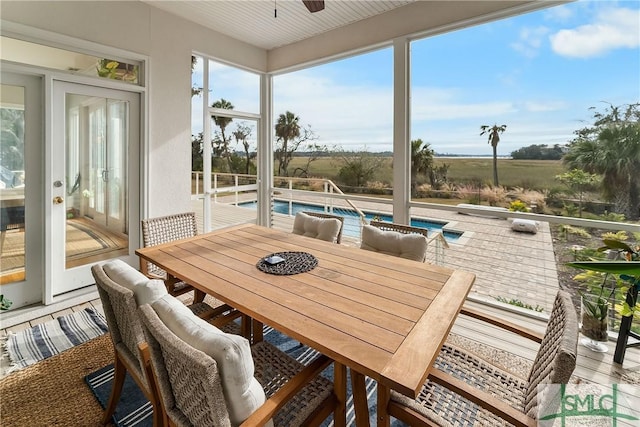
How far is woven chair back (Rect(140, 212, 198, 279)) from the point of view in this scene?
262cm

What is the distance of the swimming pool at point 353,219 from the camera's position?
3482 millimetres

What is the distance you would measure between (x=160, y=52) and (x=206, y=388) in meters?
3.84

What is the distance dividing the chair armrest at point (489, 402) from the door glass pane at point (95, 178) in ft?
Result: 11.7

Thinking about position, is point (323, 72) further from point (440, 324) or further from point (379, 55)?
point (440, 324)

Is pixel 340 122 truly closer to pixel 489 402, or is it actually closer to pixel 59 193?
pixel 59 193

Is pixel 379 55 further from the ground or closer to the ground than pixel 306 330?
further from the ground

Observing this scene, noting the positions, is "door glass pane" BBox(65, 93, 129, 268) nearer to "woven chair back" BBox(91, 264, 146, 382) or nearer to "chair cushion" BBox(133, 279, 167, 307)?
"woven chair back" BBox(91, 264, 146, 382)

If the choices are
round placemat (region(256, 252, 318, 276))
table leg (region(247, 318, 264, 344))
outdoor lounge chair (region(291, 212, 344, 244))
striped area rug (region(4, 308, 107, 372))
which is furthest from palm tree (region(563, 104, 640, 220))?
striped area rug (region(4, 308, 107, 372))

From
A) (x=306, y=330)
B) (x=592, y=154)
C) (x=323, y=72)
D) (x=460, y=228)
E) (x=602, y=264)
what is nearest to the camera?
(x=306, y=330)

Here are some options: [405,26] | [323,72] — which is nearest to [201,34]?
[323,72]

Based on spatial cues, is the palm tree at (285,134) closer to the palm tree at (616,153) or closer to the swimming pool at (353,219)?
the swimming pool at (353,219)

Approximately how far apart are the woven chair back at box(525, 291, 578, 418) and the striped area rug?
9.67 feet

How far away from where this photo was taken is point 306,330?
1248 mm

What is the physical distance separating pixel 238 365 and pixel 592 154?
3160 millimetres
